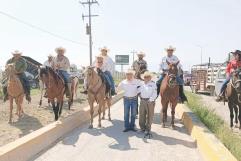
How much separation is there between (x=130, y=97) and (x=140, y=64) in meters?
3.07

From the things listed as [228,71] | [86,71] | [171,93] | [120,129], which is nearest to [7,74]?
[86,71]

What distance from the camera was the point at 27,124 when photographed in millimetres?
14117

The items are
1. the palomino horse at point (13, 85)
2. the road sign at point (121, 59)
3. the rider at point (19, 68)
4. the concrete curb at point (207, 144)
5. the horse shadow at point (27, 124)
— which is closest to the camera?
the concrete curb at point (207, 144)

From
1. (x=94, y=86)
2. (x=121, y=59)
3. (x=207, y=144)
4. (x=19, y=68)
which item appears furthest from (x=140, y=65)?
(x=121, y=59)

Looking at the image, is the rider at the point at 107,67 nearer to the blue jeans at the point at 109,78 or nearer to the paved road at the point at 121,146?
the blue jeans at the point at 109,78

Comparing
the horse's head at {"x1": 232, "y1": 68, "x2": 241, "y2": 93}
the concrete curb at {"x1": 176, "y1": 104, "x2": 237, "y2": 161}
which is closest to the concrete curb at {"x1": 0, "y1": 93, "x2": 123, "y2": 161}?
the concrete curb at {"x1": 176, "y1": 104, "x2": 237, "y2": 161}

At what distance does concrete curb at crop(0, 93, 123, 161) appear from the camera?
841cm

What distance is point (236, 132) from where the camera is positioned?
13.2m

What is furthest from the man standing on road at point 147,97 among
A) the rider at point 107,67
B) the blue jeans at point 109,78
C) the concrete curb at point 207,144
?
the rider at point 107,67

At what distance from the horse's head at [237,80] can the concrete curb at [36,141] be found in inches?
206

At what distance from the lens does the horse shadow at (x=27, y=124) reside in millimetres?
12869

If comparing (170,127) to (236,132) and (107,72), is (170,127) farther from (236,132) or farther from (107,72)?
(107,72)

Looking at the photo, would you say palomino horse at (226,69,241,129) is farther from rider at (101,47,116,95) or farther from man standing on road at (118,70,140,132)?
rider at (101,47,116,95)

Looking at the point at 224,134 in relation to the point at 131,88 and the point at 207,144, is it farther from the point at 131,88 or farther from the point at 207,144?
the point at 131,88
